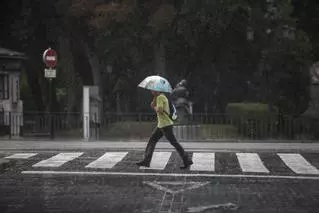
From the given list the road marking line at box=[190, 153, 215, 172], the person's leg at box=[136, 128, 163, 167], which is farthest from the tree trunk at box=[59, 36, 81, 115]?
the person's leg at box=[136, 128, 163, 167]

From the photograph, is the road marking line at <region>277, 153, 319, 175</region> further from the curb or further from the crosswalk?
the curb

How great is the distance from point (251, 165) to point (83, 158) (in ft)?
13.5

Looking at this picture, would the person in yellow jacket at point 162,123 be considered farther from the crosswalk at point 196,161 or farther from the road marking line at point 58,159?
the road marking line at point 58,159

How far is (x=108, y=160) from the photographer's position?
15.2 metres

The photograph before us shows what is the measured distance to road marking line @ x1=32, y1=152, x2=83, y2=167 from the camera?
14430 millimetres

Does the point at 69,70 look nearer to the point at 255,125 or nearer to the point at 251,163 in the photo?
the point at 255,125

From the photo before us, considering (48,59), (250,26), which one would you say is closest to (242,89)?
(250,26)

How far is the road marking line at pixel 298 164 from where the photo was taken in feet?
44.1

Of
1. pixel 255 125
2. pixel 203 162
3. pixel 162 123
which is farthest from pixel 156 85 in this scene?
pixel 255 125

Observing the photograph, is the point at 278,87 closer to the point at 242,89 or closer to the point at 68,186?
the point at 242,89

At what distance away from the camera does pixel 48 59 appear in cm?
2270

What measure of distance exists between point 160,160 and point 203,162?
3.43ft

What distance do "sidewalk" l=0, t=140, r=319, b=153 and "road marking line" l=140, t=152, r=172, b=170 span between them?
174 cm

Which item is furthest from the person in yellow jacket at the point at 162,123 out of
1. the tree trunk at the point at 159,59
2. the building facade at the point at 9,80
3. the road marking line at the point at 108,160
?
the tree trunk at the point at 159,59
